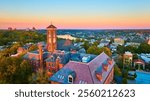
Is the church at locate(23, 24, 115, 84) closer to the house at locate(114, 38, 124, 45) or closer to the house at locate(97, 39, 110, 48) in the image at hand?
the house at locate(97, 39, 110, 48)

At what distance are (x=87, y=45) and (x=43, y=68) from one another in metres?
0.65

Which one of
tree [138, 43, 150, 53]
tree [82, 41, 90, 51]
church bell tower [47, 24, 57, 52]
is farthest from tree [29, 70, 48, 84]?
tree [138, 43, 150, 53]

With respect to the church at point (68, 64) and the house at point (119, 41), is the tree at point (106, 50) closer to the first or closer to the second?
the church at point (68, 64)

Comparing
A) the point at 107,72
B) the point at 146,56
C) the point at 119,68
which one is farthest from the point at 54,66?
the point at 146,56

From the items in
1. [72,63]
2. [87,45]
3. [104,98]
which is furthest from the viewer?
[87,45]

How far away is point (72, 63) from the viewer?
256 centimetres

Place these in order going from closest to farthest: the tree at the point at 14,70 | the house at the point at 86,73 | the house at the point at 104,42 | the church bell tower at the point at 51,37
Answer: the house at the point at 86,73
the tree at the point at 14,70
the church bell tower at the point at 51,37
the house at the point at 104,42

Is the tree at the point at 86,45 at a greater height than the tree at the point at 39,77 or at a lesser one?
greater

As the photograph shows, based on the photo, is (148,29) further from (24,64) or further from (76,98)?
(24,64)

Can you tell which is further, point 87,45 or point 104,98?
point 87,45

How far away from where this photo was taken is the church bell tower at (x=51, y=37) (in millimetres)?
2642

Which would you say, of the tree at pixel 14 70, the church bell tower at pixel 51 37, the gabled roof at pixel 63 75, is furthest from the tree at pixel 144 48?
the tree at pixel 14 70

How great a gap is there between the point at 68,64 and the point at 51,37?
0.43 metres

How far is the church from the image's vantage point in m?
2.45
